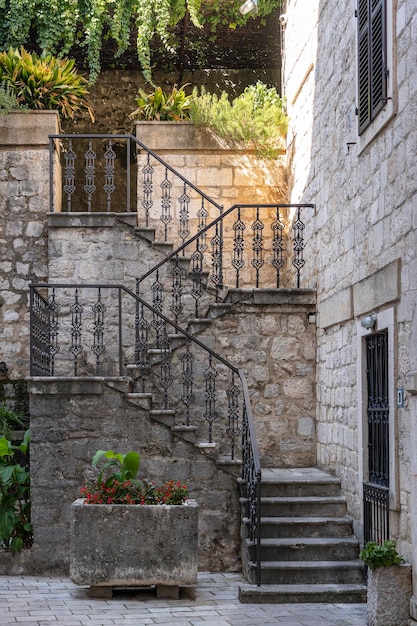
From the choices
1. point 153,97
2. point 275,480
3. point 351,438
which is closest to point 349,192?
point 351,438

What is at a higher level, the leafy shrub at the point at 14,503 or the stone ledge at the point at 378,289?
the stone ledge at the point at 378,289

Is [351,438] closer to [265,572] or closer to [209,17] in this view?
[265,572]

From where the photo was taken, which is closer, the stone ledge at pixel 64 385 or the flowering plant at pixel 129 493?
the flowering plant at pixel 129 493

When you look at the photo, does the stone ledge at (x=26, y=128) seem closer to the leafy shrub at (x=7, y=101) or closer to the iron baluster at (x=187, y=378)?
the leafy shrub at (x=7, y=101)

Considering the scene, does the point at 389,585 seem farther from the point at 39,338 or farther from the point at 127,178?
the point at 127,178

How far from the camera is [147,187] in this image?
37.3ft

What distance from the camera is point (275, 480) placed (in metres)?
8.56

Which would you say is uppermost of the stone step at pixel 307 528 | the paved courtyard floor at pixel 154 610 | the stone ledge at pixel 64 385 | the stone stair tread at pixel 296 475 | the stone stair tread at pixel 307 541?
the stone ledge at pixel 64 385

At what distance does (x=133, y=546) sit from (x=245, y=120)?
585 cm

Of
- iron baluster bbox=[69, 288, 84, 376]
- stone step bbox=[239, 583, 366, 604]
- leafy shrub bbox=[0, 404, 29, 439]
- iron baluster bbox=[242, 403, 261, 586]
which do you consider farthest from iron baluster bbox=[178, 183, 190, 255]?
stone step bbox=[239, 583, 366, 604]

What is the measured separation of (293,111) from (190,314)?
9.06 feet

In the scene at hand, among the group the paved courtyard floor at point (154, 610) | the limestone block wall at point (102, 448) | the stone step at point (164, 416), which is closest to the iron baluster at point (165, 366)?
the stone step at point (164, 416)

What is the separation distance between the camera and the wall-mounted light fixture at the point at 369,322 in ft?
23.8

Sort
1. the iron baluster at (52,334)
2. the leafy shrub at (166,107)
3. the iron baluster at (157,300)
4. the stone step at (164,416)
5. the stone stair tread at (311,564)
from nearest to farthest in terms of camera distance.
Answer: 1. the stone stair tread at (311,564)
2. the stone step at (164,416)
3. the iron baluster at (52,334)
4. the iron baluster at (157,300)
5. the leafy shrub at (166,107)
